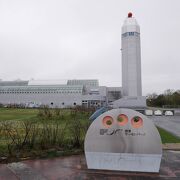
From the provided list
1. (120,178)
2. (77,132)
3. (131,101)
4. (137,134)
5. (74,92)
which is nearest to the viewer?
(120,178)

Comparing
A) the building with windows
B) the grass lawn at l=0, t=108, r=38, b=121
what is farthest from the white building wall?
the grass lawn at l=0, t=108, r=38, b=121

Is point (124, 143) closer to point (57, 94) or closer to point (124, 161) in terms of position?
point (124, 161)

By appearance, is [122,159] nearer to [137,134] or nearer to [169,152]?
[137,134]

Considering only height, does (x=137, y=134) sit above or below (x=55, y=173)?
above

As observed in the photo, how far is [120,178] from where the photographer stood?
22.2 feet

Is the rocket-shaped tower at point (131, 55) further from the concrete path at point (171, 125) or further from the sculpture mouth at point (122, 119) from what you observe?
the sculpture mouth at point (122, 119)

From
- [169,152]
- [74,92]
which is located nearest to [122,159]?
[169,152]

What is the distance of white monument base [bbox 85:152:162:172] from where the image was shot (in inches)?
288

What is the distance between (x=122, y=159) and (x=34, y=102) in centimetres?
9750

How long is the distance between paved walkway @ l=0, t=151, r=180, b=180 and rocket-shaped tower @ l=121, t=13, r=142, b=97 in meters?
67.2

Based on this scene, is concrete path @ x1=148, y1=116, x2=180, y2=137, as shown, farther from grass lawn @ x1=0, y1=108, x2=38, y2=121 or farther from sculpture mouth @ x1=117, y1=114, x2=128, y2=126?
grass lawn @ x1=0, y1=108, x2=38, y2=121

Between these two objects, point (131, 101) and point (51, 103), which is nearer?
point (131, 101)

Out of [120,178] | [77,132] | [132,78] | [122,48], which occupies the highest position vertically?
[122,48]

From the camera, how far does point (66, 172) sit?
7.28 meters
